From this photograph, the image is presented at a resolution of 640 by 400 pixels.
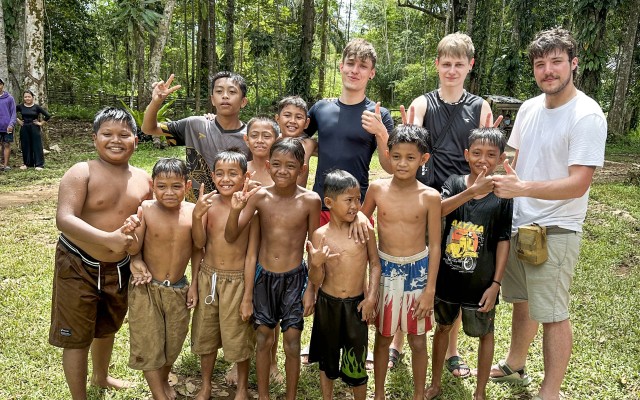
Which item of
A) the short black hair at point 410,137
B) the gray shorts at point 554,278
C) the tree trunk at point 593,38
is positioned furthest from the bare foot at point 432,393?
the tree trunk at point 593,38

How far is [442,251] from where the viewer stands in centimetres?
315

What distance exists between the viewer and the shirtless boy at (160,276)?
292cm

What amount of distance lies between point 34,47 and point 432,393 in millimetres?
11704

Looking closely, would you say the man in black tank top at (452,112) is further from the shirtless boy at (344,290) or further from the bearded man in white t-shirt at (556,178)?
the shirtless boy at (344,290)

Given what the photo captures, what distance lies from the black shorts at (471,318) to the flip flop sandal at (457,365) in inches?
24.8

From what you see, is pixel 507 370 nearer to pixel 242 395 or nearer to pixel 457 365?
pixel 457 365

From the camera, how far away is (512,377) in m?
3.51

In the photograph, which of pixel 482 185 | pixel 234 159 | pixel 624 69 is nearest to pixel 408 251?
pixel 482 185

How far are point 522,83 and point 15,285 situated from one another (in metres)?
29.9

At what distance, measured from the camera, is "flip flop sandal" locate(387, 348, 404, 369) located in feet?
12.2

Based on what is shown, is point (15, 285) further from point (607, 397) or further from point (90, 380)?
point (607, 397)

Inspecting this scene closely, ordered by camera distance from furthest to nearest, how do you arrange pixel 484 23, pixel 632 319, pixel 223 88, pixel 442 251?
pixel 484 23, pixel 632 319, pixel 223 88, pixel 442 251

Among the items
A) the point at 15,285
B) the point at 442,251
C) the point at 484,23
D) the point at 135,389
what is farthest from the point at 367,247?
the point at 484,23

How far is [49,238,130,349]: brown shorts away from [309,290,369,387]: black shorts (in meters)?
1.33
